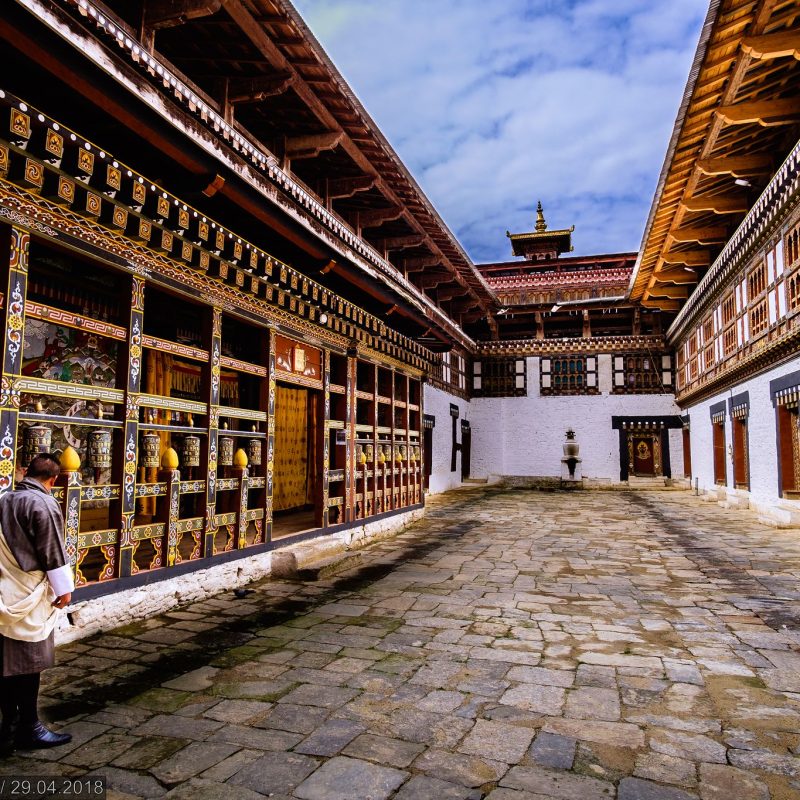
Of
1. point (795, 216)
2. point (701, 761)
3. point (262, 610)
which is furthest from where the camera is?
point (795, 216)

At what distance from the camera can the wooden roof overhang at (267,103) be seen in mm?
4320

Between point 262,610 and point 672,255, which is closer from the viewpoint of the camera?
point 262,610

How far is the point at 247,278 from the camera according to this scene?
6230mm

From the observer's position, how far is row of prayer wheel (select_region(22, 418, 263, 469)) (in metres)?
4.13

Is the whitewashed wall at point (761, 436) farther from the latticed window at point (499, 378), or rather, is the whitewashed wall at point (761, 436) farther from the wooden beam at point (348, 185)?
the latticed window at point (499, 378)

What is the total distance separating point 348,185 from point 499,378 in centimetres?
1700

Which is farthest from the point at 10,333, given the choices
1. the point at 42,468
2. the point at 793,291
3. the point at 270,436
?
the point at 793,291

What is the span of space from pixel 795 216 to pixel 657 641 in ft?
29.0

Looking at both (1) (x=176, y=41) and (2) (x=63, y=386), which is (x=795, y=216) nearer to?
(1) (x=176, y=41)

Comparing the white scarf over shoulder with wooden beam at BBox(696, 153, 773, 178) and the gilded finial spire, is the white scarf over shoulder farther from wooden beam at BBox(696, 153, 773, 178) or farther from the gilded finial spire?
the gilded finial spire

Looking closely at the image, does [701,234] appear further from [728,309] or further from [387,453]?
[387,453]

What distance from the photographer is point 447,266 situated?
15.1 metres

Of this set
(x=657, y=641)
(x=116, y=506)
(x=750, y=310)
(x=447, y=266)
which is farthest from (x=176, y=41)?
(x=750, y=310)

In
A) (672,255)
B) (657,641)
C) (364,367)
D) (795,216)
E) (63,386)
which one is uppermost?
(672,255)
